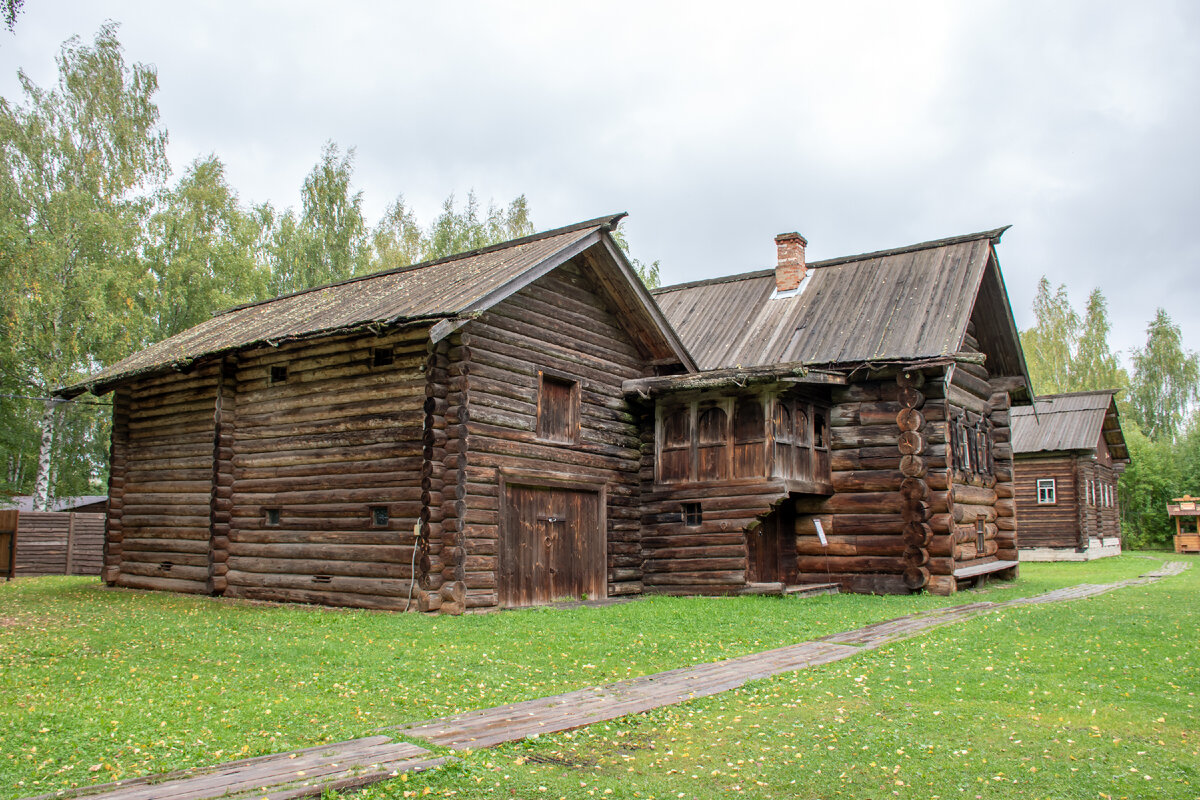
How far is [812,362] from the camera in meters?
20.5

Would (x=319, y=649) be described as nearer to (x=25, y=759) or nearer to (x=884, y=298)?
(x=25, y=759)

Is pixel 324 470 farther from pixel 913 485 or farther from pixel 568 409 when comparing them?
pixel 913 485

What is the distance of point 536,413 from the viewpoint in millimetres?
17609

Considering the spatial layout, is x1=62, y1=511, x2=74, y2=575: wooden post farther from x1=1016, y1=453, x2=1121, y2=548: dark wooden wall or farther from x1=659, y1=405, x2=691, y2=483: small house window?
x1=1016, y1=453, x2=1121, y2=548: dark wooden wall

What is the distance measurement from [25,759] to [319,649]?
5.35 m

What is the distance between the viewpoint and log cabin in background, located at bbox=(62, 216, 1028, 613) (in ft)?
53.2

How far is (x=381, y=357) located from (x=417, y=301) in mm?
1322

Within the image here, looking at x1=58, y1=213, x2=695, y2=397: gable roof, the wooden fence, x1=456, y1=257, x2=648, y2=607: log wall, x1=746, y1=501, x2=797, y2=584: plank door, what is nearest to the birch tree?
the wooden fence

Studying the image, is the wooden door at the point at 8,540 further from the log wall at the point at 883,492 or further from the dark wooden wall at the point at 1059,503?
the dark wooden wall at the point at 1059,503

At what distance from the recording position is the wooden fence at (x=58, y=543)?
2724 centimetres

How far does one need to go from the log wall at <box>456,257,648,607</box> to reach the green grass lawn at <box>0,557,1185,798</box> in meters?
1.92

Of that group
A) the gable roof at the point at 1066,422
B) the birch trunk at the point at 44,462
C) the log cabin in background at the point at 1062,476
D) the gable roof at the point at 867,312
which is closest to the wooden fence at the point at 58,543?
the birch trunk at the point at 44,462

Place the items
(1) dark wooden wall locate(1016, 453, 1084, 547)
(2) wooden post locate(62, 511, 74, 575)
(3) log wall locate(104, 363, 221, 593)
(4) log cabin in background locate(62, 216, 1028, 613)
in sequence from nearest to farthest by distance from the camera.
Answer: (4) log cabin in background locate(62, 216, 1028, 613) → (3) log wall locate(104, 363, 221, 593) → (2) wooden post locate(62, 511, 74, 575) → (1) dark wooden wall locate(1016, 453, 1084, 547)

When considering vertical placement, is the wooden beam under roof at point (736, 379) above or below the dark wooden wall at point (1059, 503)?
above
